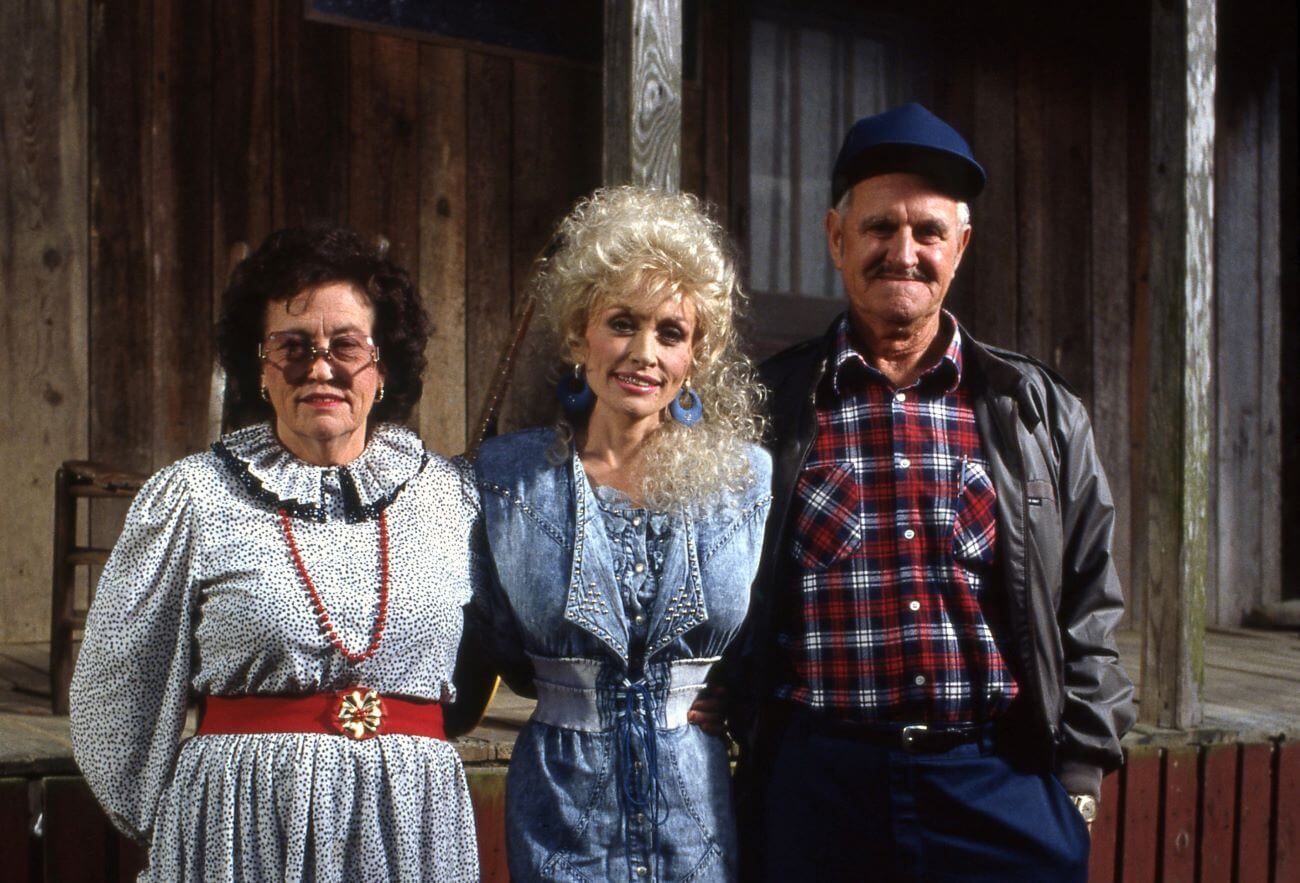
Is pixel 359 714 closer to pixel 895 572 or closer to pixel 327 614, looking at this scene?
pixel 327 614

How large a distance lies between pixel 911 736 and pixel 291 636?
1026mm

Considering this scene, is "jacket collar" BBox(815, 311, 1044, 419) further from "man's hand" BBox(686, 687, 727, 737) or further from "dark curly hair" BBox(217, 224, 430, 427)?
"dark curly hair" BBox(217, 224, 430, 427)

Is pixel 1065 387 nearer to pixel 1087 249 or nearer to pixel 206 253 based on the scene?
pixel 206 253

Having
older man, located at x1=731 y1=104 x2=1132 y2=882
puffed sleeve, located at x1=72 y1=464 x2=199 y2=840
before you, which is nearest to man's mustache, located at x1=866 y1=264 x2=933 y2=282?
older man, located at x1=731 y1=104 x2=1132 y2=882

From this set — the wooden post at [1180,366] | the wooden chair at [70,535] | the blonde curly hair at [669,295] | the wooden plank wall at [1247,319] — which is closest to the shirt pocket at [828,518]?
the blonde curly hair at [669,295]

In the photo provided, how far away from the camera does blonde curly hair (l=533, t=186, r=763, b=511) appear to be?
250cm

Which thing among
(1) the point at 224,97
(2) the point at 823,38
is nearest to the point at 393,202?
(1) the point at 224,97

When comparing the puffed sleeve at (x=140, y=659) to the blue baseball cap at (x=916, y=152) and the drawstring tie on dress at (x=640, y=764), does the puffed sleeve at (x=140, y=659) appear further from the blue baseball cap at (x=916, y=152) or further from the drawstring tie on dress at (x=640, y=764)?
the blue baseball cap at (x=916, y=152)

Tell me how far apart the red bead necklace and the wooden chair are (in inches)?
88.4

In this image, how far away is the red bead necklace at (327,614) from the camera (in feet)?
7.53

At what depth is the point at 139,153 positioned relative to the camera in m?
5.10

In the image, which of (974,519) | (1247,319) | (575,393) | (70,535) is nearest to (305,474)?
(575,393)

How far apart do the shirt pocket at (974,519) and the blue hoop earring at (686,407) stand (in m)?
0.47

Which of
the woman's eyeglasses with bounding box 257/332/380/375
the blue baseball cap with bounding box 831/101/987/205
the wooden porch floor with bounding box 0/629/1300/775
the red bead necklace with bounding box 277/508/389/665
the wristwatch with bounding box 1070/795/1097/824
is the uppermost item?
the blue baseball cap with bounding box 831/101/987/205
